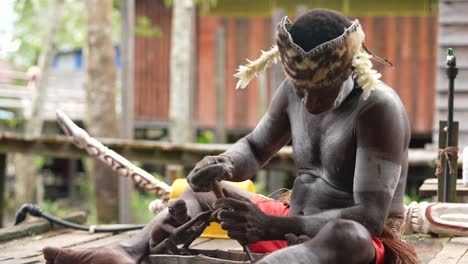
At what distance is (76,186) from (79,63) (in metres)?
7.40

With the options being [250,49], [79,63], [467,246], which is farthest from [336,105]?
[79,63]

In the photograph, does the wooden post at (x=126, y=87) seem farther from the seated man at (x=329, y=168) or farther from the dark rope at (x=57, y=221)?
the seated man at (x=329, y=168)

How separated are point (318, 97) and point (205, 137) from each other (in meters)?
12.5

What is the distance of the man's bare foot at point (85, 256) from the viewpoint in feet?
12.3

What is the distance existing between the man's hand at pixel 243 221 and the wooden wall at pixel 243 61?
1199 centimetres

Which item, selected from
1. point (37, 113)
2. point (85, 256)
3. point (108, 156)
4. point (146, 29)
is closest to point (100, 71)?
point (37, 113)

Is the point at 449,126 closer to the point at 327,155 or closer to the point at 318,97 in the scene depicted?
the point at 327,155

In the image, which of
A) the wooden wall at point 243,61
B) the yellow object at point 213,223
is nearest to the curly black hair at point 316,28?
the yellow object at point 213,223

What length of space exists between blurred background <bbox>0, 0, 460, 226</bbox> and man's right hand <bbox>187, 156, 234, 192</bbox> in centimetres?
415

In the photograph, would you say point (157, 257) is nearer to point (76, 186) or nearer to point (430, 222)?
Result: point (430, 222)

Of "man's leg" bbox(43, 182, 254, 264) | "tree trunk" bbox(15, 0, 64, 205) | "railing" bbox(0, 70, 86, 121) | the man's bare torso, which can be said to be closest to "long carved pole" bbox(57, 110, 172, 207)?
"man's leg" bbox(43, 182, 254, 264)

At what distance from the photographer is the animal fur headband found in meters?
3.44

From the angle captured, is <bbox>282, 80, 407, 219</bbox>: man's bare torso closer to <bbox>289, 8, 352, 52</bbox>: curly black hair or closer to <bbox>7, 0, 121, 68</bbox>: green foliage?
<bbox>289, 8, 352, 52</bbox>: curly black hair

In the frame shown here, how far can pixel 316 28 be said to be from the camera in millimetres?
3471
